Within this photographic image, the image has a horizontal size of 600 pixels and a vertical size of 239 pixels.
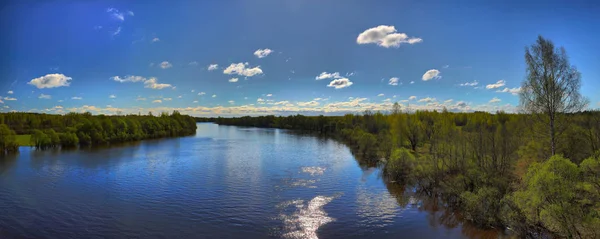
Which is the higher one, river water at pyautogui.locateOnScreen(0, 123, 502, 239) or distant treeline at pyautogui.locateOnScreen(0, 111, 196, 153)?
distant treeline at pyautogui.locateOnScreen(0, 111, 196, 153)

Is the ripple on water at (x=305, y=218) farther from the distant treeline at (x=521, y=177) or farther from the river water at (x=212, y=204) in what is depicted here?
the distant treeline at (x=521, y=177)

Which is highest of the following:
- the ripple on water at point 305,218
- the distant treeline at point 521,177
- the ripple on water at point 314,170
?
the distant treeline at point 521,177

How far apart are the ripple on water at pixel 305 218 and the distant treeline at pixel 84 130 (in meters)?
49.5

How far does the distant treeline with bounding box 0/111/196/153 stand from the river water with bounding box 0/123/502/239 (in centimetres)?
2033

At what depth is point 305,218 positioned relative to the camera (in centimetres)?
1697

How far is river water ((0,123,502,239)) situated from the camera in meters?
15.4

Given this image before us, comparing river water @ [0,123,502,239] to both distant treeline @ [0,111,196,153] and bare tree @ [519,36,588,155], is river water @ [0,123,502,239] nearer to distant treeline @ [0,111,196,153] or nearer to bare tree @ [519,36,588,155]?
bare tree @ [519,36,588,155]

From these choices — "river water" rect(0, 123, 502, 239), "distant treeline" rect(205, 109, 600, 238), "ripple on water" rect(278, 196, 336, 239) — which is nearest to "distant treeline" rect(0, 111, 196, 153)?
"river water" rect(0, 123, 502, 239)

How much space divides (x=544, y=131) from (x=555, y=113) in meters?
1.49

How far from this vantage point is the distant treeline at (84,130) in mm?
50281

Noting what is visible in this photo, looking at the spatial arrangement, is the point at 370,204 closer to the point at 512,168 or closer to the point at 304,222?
the point at 304,222

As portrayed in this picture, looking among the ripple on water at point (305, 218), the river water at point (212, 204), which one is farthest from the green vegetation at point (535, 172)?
the ripple on water at point (305, 218)

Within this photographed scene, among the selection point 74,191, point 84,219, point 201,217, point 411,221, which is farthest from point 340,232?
point 74,191

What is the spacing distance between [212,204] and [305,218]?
6.35 metres
